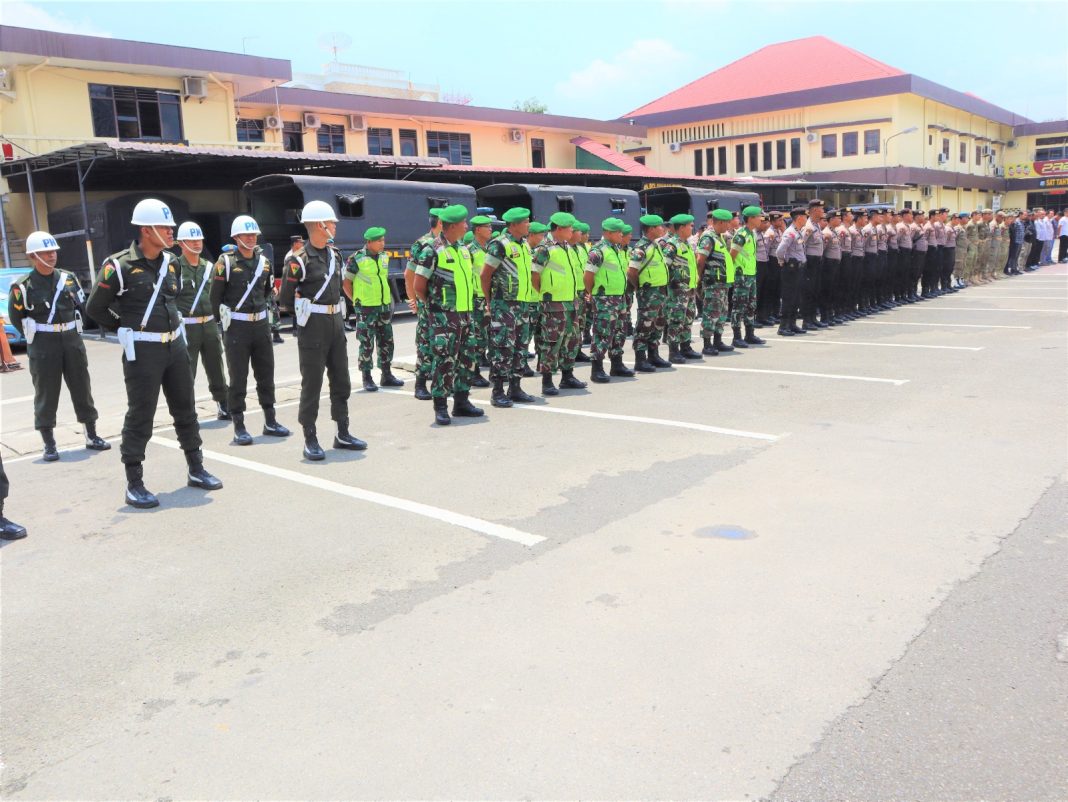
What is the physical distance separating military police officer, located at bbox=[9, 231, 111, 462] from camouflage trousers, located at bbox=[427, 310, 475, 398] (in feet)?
9.82

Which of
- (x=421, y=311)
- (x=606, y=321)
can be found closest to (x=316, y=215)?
(x=421, y=311)

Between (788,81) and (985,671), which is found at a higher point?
(788,81)

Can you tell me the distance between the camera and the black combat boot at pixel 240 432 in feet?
24.5

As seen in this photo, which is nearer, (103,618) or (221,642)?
(221,642)

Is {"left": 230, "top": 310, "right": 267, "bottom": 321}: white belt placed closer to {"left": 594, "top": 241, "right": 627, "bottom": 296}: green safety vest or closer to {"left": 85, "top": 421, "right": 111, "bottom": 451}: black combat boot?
{"left": 85, "top": 421, "right": 111, "bottom": 451}: black combat boot

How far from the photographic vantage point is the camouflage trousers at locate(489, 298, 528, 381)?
28.3ft

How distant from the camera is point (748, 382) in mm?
9445

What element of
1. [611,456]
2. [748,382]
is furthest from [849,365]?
[611,456]

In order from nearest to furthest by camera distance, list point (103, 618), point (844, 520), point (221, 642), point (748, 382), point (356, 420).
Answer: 1. point (221, 642)
2. point (103, 618)
3. point (844, 520)
4. point (356, 420)
5. point (748, 382)

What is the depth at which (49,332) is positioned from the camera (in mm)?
7359

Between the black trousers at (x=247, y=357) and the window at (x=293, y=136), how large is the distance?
23.0 metres

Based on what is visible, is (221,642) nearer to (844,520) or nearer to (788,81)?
(844,520)

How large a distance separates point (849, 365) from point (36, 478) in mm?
8580

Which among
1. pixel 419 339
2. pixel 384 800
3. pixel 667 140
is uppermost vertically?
pixel 667 140
